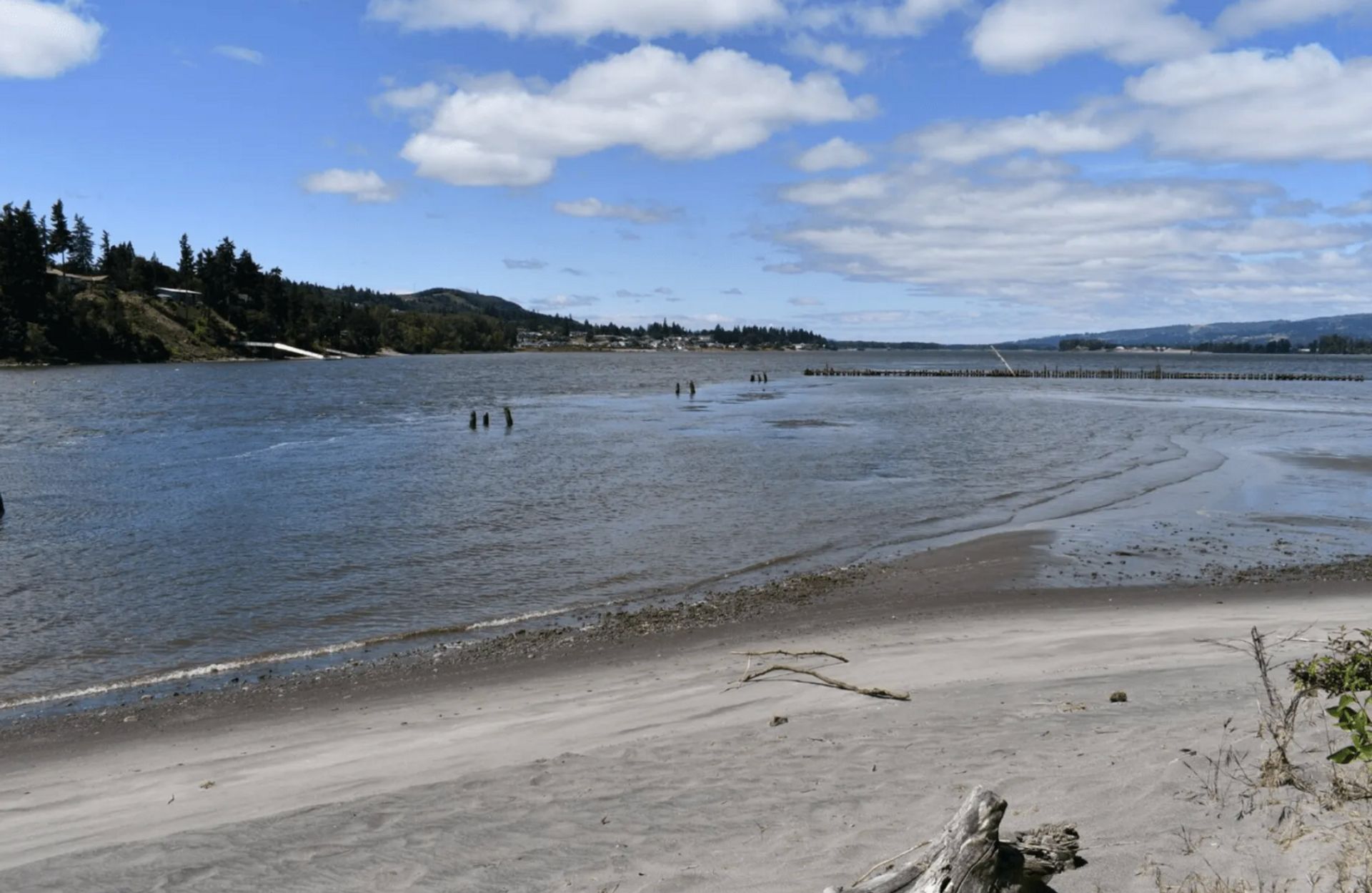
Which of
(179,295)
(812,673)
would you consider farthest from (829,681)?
(179,295)

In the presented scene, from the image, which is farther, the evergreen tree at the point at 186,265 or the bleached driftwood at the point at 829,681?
the evergreen tree at the point at 186,265

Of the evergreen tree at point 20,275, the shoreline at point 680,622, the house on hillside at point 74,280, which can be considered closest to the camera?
the shoreline at point 680,622

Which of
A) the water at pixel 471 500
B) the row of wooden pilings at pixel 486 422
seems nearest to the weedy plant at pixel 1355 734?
the water at pixel 471 500

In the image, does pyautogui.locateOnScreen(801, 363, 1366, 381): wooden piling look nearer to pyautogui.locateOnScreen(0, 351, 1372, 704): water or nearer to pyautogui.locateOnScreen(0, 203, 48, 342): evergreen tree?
pyautogui.locateOnScreen(0, 351, 1372, 704): water

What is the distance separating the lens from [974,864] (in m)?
4.49

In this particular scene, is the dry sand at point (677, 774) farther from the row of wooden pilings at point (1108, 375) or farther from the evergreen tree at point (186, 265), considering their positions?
the evergreen tree at point (186, 265)

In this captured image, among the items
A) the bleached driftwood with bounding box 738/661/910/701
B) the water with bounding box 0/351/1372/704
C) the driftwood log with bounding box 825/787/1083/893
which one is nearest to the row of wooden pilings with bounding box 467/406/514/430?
the water with bounding box 0/351/1372/704

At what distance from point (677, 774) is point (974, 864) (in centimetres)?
351

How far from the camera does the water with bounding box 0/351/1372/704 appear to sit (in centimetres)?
1541

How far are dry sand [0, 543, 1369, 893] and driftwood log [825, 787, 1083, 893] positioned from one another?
350 millimetres

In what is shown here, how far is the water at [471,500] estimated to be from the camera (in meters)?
15.4

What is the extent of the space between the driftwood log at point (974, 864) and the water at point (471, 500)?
36.1ft

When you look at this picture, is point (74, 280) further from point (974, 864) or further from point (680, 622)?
point (974, 864)

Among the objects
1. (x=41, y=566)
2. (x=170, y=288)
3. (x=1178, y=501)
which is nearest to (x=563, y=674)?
(x=41, y=566)
